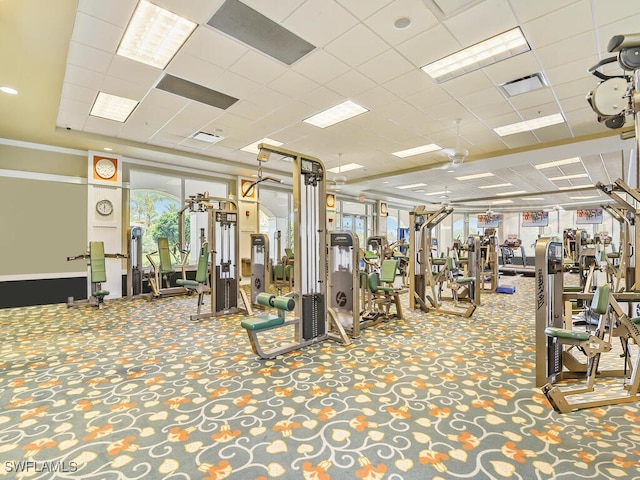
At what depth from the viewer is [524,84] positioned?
4672mm

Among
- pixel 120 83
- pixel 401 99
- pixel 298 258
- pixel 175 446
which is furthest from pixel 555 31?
pixel 120 83

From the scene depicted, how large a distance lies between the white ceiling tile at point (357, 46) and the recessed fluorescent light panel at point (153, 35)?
164 centimetres

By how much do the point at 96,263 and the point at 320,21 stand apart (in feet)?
21.3

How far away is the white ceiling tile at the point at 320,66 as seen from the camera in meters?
4.00

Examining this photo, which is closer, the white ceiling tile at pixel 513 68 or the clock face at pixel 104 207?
the white ceiling tile at pixel 513 68

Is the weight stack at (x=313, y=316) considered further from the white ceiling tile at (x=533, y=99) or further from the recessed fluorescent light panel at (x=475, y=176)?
the recessed fluorescent light panel at (x=475, y=176)

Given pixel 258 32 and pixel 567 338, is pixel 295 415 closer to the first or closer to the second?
pixel 567 338

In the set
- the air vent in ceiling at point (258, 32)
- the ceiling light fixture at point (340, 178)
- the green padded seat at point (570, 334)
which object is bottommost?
the green padded seat at point (570, 334)

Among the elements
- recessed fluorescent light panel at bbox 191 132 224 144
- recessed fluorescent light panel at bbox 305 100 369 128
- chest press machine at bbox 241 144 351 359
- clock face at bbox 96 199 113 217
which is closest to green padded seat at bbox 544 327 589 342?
chest press machine at bbox 241 144 351 359

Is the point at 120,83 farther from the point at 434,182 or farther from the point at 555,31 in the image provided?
the point at 434,182

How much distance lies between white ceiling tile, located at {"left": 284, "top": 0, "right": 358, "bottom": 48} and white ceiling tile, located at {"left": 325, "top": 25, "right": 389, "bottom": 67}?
10 cm

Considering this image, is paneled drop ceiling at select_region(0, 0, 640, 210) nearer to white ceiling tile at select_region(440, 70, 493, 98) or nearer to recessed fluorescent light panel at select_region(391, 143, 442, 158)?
white ceiling tile at select_region(440, 70, 493, 98)

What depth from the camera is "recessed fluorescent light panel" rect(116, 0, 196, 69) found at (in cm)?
331

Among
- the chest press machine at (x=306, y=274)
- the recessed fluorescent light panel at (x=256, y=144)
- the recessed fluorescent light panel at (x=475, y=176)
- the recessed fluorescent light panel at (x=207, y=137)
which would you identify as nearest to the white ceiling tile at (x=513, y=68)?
the chest press machine at (x=306, y=274)
